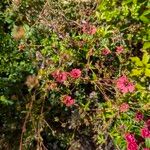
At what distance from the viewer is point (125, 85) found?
3.06 metres

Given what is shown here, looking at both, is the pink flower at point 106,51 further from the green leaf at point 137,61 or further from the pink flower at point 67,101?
the pink flower at point 67,101

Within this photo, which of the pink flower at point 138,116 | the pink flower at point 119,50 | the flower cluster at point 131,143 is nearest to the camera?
the flower cluster at point 131,143

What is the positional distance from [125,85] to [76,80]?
339mm

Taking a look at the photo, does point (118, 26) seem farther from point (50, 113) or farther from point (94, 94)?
point (50, 113)

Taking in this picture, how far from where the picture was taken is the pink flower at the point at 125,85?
9.99 feet

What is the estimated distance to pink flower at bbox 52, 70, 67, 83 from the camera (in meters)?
3.08

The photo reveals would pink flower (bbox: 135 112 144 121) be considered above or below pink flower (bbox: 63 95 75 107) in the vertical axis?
below

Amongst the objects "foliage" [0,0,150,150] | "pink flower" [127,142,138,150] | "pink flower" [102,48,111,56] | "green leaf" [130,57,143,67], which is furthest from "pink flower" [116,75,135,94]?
"pink flower" [127,142,138,150]

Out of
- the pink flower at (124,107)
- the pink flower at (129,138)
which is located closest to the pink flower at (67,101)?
the pink flower at (124,107)

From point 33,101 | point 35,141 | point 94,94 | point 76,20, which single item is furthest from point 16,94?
point 76,20

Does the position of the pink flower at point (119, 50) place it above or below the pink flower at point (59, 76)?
above

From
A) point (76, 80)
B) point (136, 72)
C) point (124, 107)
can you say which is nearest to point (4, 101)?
point (76, 80)

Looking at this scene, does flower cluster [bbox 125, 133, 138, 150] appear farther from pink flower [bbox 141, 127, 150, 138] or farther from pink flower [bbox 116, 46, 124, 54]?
pink flower [bbox 116, 46, 124, 54]

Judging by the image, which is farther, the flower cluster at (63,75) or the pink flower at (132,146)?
the flower cluster at (63,75)
